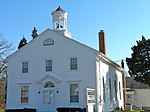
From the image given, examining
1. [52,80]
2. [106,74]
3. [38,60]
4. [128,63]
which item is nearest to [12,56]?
[38,60]

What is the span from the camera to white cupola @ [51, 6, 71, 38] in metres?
34.2

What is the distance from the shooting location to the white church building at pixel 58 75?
2919 cm

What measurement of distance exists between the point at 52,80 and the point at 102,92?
575 cm

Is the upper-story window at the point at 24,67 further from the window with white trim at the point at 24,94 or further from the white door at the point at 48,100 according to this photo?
the white door at the point at 48,100

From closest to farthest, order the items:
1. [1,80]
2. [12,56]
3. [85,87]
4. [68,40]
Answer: [85,87] < [68,40] < [12,56] < [1,80]

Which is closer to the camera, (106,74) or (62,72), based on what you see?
(62,72)

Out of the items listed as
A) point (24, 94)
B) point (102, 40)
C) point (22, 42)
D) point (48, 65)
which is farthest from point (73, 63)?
point (22, 42)

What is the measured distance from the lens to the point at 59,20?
34.6 metres

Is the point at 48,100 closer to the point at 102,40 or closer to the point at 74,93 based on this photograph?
the point at 74,93

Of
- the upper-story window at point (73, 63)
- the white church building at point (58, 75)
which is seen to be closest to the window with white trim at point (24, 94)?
the white church building at point (58, 75)

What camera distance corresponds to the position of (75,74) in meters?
30.0

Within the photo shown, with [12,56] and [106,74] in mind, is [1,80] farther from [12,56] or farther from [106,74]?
[106,74]

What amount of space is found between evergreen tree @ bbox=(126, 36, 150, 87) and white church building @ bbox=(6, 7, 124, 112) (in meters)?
3.20

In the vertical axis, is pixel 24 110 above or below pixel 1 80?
below
